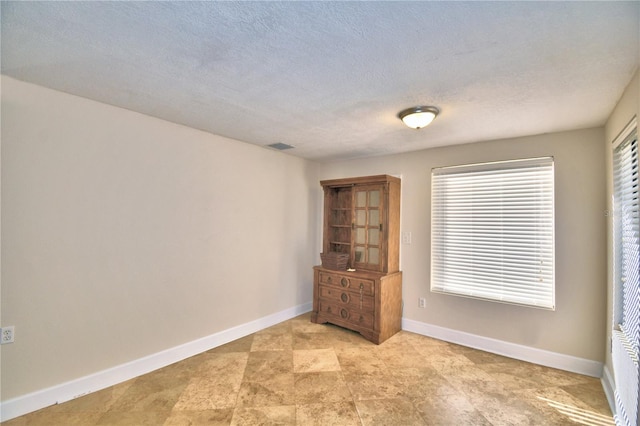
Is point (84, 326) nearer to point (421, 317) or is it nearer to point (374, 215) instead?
point (374, 215)

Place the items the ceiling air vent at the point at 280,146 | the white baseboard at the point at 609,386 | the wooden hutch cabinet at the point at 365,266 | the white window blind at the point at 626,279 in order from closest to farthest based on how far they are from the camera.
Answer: the white window blind at the point at 626,279, the white baseboard at the point at 609,386, the wooden hutch cabinet at the point at 365,266, the ceiling air vent at the point at 280,146

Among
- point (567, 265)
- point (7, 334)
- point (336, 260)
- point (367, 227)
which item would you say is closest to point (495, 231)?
point (567, 265)

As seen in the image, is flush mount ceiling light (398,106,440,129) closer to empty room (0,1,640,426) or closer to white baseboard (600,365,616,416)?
empty room (0,1,640,426)

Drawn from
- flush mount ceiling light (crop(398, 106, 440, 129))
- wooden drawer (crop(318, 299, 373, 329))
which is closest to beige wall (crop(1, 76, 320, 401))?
wooden drawer (crop(318, 299, 373, 329))

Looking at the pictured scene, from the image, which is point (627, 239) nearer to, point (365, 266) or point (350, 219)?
point (365, 266)

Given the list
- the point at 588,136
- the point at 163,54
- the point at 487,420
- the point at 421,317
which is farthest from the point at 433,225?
the point at 163,54

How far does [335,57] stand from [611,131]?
2422 millimetres

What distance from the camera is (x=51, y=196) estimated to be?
210 centimetres

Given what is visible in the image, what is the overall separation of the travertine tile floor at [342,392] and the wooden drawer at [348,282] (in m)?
0.64

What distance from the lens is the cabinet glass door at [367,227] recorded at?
3561mm

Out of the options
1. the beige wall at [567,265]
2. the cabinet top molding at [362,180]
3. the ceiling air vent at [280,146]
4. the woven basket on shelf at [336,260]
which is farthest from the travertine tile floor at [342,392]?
the ceiling air vent at [280,146]

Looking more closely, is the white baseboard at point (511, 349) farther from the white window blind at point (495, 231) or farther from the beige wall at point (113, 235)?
the beige wall at point (113, 235)

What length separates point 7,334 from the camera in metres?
1.93

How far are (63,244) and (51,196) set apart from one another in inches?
14.4
